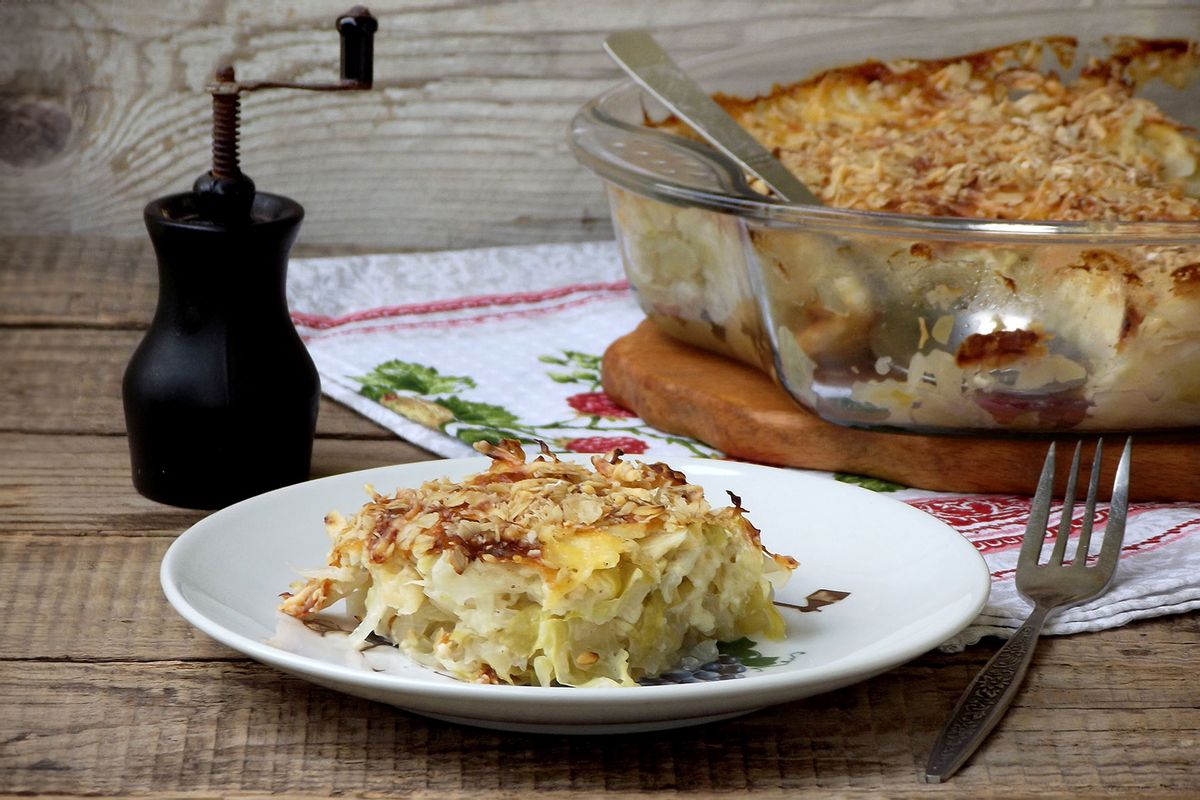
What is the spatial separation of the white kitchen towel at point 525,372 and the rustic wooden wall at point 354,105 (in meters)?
0.23

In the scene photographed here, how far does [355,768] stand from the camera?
30.7 inches

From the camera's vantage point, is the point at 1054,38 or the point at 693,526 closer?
the point at 693,526

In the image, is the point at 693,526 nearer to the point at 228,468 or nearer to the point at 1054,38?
the point at 228,468

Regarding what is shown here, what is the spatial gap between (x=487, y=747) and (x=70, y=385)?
83cm

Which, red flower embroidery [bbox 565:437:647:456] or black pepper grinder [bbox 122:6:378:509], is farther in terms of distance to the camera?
red flower embroidery [bbox 565:437:647:456]

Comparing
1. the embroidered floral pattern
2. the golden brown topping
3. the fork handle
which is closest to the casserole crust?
the golden brown topping

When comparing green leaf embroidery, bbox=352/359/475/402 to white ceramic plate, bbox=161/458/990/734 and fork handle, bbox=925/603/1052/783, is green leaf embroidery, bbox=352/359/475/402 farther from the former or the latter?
fork handle, bbox=925/603/1052/783

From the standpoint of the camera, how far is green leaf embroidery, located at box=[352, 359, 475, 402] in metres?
1.43

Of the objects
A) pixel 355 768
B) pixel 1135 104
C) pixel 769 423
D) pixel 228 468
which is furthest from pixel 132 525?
pixel 1135 104

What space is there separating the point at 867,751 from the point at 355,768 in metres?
0.27

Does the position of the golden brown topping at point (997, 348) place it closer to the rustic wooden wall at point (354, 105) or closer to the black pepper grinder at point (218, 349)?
the black pepper grinder at point (218, 349)

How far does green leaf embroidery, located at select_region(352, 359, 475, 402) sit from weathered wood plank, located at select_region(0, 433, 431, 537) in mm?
86

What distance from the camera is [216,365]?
1114mm

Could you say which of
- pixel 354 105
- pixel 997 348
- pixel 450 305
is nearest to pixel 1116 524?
pixel 997 348
